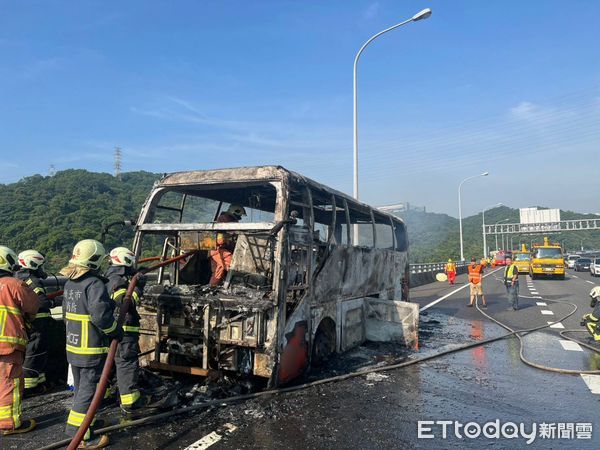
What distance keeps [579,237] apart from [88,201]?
125380 millimetres

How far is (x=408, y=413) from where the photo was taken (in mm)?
4738

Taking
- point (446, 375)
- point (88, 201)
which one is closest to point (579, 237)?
point (88, 201)

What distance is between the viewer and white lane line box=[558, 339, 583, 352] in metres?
7.97

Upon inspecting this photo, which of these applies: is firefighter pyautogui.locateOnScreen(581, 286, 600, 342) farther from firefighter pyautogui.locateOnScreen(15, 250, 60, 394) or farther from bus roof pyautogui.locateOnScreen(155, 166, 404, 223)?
firefighter pyautogui.locateOnScreen(15, 250, 60, 394)

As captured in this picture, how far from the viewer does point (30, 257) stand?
5.35 m

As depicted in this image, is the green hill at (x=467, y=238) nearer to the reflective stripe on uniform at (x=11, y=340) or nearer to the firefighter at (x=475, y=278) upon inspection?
the firefighter at (x=475, y=278)

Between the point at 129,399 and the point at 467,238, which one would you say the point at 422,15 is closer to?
the point at 129,399

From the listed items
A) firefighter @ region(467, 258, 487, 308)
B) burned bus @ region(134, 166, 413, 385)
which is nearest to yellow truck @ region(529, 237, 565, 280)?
firefighter @ region(467, 258, 487, 308)

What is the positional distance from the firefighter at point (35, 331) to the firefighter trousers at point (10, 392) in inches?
42.2

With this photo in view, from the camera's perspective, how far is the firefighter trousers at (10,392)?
162 inches

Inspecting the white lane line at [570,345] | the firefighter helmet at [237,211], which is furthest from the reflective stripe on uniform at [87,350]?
the white lane line at [570,345]

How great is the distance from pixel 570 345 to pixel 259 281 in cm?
618

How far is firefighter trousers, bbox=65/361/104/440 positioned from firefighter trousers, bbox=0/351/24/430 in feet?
2.25

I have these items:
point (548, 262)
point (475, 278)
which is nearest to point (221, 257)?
point (475, 278)
